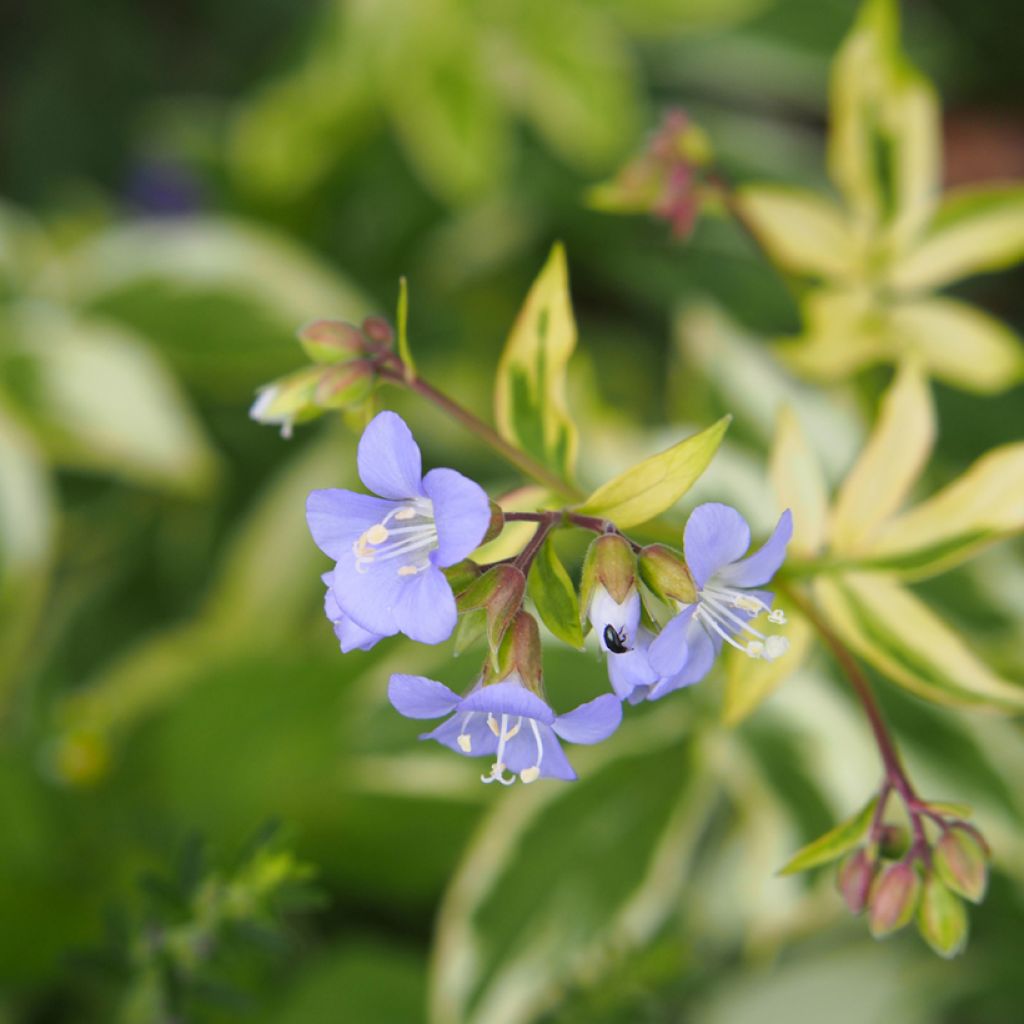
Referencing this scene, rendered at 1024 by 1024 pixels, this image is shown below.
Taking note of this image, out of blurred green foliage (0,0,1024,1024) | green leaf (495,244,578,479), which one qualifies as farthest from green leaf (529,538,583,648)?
blurred green foliage (0,0,1024,1024)

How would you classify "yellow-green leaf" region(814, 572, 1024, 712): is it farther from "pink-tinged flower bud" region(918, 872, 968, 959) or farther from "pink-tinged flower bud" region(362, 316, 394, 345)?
"pink-tinged flower bud" region(362, 316, 394, 345)

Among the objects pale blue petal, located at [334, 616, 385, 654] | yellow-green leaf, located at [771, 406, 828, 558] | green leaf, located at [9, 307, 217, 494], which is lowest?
green leaf, located at [9, 307, 217, 494]

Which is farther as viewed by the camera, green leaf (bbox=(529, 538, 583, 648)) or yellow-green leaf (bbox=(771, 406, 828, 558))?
yellow-green leaf (bbox=(771, 406, 828, 558))

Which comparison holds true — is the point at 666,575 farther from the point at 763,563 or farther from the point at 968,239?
the point at 968,239

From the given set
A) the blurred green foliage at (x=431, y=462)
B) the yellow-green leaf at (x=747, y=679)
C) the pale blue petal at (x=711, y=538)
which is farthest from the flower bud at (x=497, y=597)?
the blurred green foliage at (x=431, y=462)

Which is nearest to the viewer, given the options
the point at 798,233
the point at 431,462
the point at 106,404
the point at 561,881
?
the point at 798,233

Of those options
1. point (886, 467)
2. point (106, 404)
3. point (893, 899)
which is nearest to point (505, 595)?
point (893, 899)

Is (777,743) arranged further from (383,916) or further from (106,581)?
(106,581)
